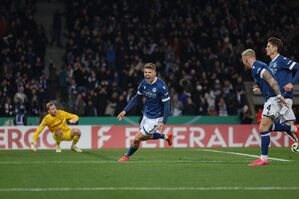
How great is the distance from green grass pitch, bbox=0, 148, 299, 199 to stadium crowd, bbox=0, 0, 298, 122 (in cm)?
1278

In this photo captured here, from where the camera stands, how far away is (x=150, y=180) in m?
9.05

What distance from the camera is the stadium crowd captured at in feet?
81.0

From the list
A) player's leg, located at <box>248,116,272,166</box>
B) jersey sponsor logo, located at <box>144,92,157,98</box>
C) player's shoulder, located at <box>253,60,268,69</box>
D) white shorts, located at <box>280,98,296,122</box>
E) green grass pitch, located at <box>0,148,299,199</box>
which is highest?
player's shoulder, located at <box>253,60,268,69</box>

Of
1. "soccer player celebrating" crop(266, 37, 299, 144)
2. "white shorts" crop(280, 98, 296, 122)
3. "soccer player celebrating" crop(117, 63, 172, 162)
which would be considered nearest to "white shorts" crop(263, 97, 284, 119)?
"white shorts" crop(280, 98, 296, 122)

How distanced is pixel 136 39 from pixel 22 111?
6168mm

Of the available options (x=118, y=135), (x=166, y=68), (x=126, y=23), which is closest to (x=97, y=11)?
(x=126, y=23)

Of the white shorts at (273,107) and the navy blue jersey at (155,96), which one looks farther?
the navy blue jersey at (155,96)

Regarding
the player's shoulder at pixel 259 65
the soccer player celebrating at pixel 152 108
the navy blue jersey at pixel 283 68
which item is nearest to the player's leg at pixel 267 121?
the player's shoulder at pixel 259 65

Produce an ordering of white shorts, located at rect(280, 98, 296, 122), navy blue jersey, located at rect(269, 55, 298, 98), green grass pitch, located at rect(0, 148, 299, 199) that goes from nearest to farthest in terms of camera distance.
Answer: green grass pitch, located at rect(0, 148, 299, 199) < white shorts, located at rect(280, 98, 296, 122) < navy blue jersey, located at rect(269, 55, 298, 98)

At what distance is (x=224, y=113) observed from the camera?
982 inches

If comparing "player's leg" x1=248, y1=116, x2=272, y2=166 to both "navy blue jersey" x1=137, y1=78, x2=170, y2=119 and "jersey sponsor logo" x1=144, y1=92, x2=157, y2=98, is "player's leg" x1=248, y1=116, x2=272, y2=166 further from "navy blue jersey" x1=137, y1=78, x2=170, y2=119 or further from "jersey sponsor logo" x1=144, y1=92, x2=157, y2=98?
"jersey sponsor logo" x1=144, y1=92, x2=157, y2=98

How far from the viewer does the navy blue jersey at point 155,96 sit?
12727mm

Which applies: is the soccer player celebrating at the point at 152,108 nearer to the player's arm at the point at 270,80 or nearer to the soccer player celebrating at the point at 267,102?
the soccer player celebrating at the point at 267,102

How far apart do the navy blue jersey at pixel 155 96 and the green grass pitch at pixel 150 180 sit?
4.29 ft
